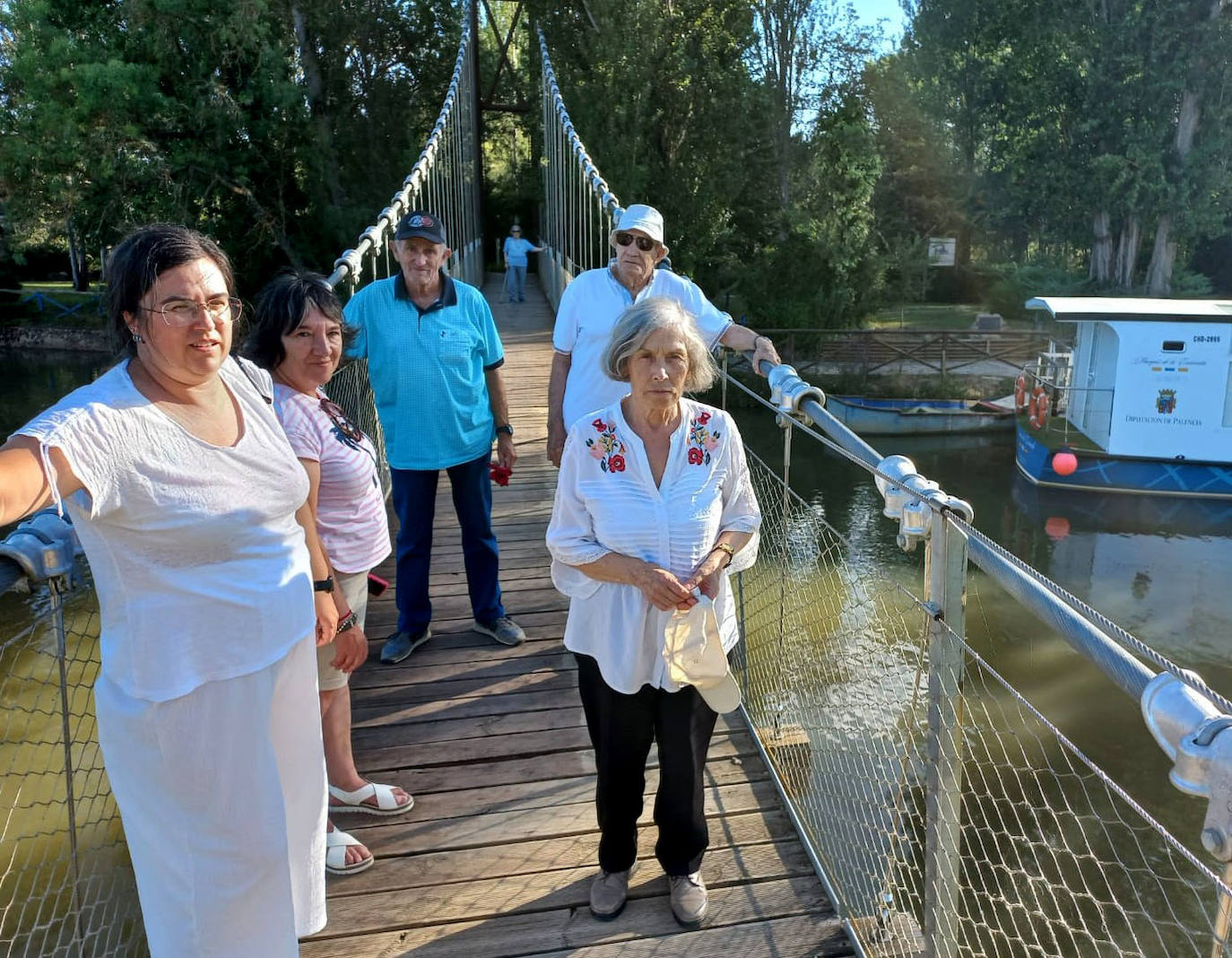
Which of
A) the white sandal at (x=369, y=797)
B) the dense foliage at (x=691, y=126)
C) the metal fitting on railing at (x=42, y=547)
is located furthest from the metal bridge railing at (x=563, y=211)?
the metal fitting on railing at (x=42, y=547)

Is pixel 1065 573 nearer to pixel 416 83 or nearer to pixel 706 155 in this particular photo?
pixel 706 155

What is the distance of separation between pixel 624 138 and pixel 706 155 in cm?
200

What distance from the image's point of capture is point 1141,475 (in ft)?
47.5

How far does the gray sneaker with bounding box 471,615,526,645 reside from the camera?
3.07m

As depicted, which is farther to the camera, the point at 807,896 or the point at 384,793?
the point at 384,793

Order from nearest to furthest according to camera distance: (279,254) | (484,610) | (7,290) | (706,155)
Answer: (484,610) → (706,155) → (279,254) → (7,290)

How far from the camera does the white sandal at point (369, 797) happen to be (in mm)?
2230

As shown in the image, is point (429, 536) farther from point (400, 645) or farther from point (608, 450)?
point (608, 450)

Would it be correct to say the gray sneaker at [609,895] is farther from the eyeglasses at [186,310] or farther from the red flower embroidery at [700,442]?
the eyeglasses at [186,310]

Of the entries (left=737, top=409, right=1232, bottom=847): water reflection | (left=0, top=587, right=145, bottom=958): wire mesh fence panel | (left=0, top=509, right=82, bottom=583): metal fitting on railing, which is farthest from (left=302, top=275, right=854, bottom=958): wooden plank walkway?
(left=737, top=409, right=1232, bottom=847): water reflection

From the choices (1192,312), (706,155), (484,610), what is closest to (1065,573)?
(1192,312)

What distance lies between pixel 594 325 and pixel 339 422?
0.86m

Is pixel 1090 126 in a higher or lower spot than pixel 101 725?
higher

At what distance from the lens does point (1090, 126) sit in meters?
22.2
